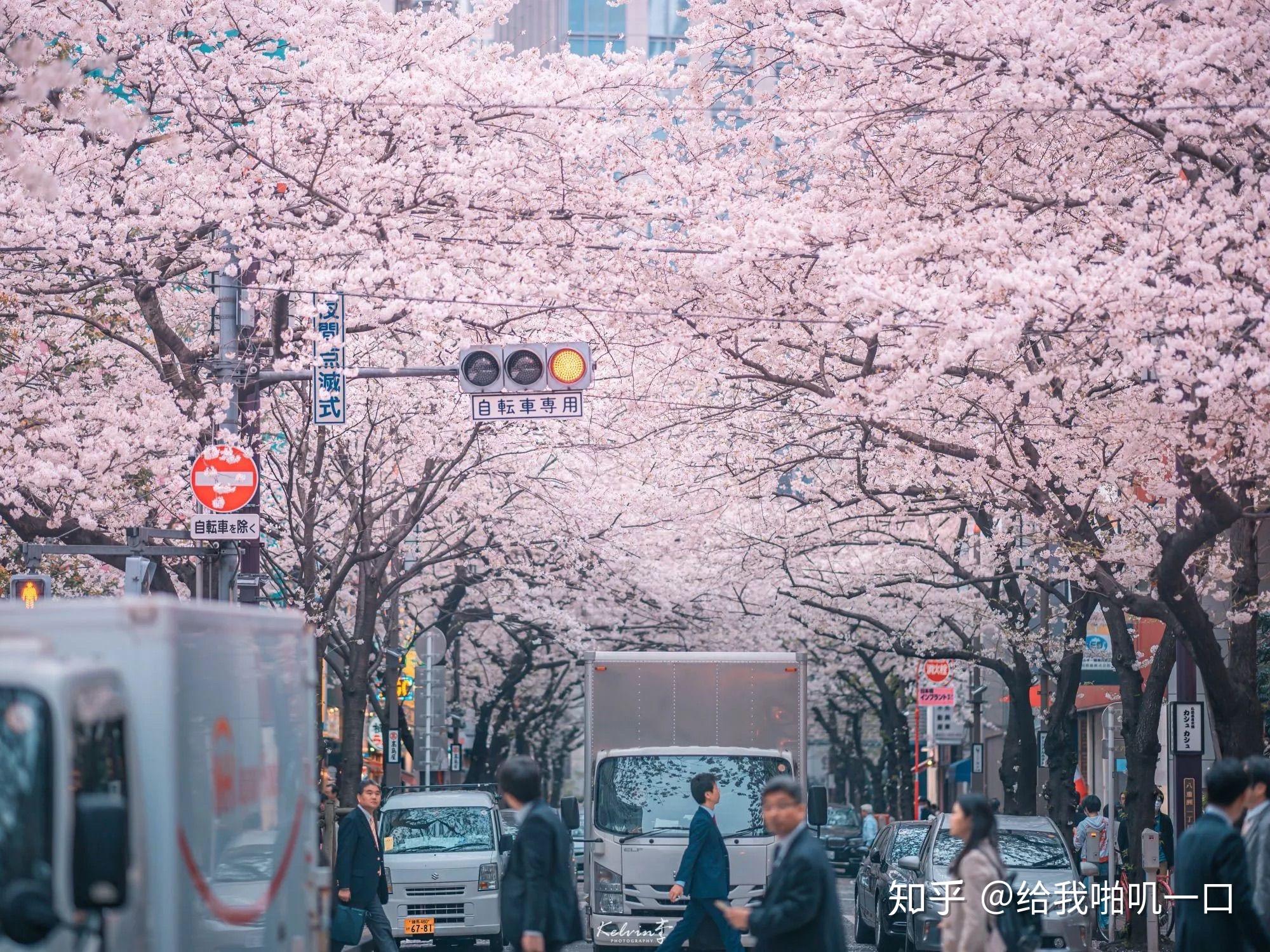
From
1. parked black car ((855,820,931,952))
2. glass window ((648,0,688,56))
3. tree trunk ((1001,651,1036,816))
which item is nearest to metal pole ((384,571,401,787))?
tree trunk ((1001,651,1036,816))

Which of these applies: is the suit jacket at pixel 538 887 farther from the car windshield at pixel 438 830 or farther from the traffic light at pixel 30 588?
the car windshield at pixel 438 830

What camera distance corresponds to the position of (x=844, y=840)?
145ft

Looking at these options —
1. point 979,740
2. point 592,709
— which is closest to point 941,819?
point 592,709

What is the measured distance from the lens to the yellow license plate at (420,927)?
1917 cm

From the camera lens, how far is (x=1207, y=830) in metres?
8.62

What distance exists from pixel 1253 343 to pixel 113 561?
1269 cm

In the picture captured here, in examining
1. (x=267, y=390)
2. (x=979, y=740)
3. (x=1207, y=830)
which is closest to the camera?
(x=1207, y=830)

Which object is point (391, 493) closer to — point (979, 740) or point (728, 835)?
point (728, 835)

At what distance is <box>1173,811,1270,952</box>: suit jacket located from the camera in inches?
332

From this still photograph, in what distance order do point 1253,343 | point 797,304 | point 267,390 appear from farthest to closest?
point 267,390
point 797,304
point 1253,343

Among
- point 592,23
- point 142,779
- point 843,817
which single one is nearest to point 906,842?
point 142,779

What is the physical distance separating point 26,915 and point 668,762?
12.4 m

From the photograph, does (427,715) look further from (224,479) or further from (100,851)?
(100,851)

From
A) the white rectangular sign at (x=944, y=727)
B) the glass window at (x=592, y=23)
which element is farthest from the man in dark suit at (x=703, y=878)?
the glass window at (x=592, y=23)
